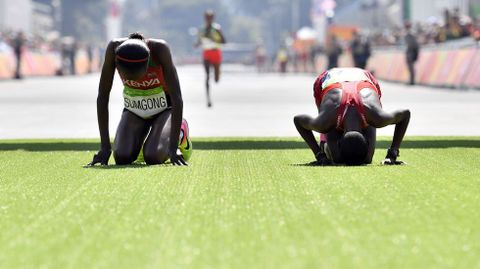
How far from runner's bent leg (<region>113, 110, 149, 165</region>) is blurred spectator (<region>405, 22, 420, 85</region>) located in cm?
2533

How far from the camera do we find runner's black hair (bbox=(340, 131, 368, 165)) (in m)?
9.12

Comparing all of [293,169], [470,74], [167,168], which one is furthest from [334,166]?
[470,74]

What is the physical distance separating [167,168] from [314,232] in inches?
154

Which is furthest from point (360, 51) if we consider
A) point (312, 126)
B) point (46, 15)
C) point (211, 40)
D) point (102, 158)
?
point (46, 15)

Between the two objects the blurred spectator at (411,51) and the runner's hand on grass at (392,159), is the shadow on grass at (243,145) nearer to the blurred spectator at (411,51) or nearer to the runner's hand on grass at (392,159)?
the runner's hand on grass at (392,159)

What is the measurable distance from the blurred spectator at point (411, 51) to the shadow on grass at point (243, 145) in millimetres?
22593

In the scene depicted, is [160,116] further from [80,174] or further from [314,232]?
[314,232]

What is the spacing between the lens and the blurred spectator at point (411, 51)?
3512cm

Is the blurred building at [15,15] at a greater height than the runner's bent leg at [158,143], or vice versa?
the runner's bent leg at [158,143]

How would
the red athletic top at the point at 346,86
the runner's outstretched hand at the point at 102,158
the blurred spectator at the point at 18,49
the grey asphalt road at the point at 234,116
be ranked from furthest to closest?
the blurred spectator at the point at 18,49
the grey asphalt road at the point at 234,116
the runner's outstretched hand at the point at 102,158
the red athletic top at the point at 346,86

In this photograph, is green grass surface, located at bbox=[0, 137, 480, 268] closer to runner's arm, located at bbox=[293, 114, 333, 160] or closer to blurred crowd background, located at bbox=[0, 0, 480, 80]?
runner's arm, located at bbox=[293, 114, 333, 160]

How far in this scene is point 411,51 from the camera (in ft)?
116

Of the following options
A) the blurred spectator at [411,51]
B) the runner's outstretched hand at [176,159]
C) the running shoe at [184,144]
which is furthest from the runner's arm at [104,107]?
the blurred spectator at [411,51]

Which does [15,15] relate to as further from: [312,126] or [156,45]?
[312,126]
